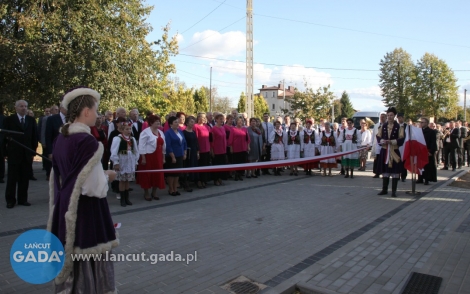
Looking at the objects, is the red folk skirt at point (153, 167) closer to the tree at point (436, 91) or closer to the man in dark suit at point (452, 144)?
the man in dark suit at point (452, 144)

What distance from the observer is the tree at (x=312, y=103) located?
1455 inches

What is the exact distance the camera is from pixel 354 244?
5707 mm

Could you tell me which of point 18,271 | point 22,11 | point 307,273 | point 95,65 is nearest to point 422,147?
point 307,273

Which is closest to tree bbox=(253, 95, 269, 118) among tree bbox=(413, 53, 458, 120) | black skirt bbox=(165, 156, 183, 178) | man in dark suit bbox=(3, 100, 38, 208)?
tree bbox=(413, 53, 458, 120)

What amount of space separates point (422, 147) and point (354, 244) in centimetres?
A: 554

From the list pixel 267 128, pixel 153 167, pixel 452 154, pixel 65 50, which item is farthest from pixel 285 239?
pixel 65 50

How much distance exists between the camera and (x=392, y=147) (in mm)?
9703

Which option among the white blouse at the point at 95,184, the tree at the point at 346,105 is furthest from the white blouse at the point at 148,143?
the tree at the point at 346,105

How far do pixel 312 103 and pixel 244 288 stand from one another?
34432 mm

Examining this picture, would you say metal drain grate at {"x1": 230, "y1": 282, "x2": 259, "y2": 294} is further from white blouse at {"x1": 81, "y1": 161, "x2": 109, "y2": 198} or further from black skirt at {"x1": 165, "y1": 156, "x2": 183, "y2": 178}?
black skirt at {"x1": 165, "y1": 156, "x2": 183, "y2": 178}

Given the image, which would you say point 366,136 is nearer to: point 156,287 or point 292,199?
point 292,199

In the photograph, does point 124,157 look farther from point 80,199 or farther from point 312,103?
point 312,103

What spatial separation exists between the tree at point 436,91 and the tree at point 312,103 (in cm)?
2422

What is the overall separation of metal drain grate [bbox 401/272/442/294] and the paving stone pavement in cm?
8
